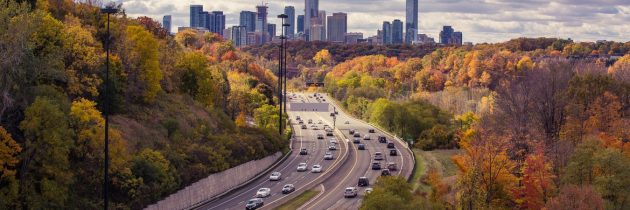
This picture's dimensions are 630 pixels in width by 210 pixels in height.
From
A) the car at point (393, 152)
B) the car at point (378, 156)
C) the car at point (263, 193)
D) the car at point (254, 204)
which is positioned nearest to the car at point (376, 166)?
the car at point (378, 156)

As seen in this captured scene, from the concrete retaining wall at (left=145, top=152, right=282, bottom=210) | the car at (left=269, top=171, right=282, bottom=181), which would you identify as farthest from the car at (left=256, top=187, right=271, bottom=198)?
the car at (left=269, top=171, right=282, bottom=181)

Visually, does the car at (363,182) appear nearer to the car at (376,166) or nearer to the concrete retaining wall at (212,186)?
the concrete retaining wall at (212,186)

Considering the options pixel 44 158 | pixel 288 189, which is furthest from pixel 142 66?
pixel 44 158

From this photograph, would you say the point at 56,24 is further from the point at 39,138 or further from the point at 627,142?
the point at 627,142

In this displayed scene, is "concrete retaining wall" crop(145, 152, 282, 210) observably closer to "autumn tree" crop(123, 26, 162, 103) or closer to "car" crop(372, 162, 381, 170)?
"autumn tree" crop(123, 26, 162, 103)

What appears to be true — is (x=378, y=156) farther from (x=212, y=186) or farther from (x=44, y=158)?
(x=44, y=158)

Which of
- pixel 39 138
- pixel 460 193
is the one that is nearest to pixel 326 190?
pixel 460 193
